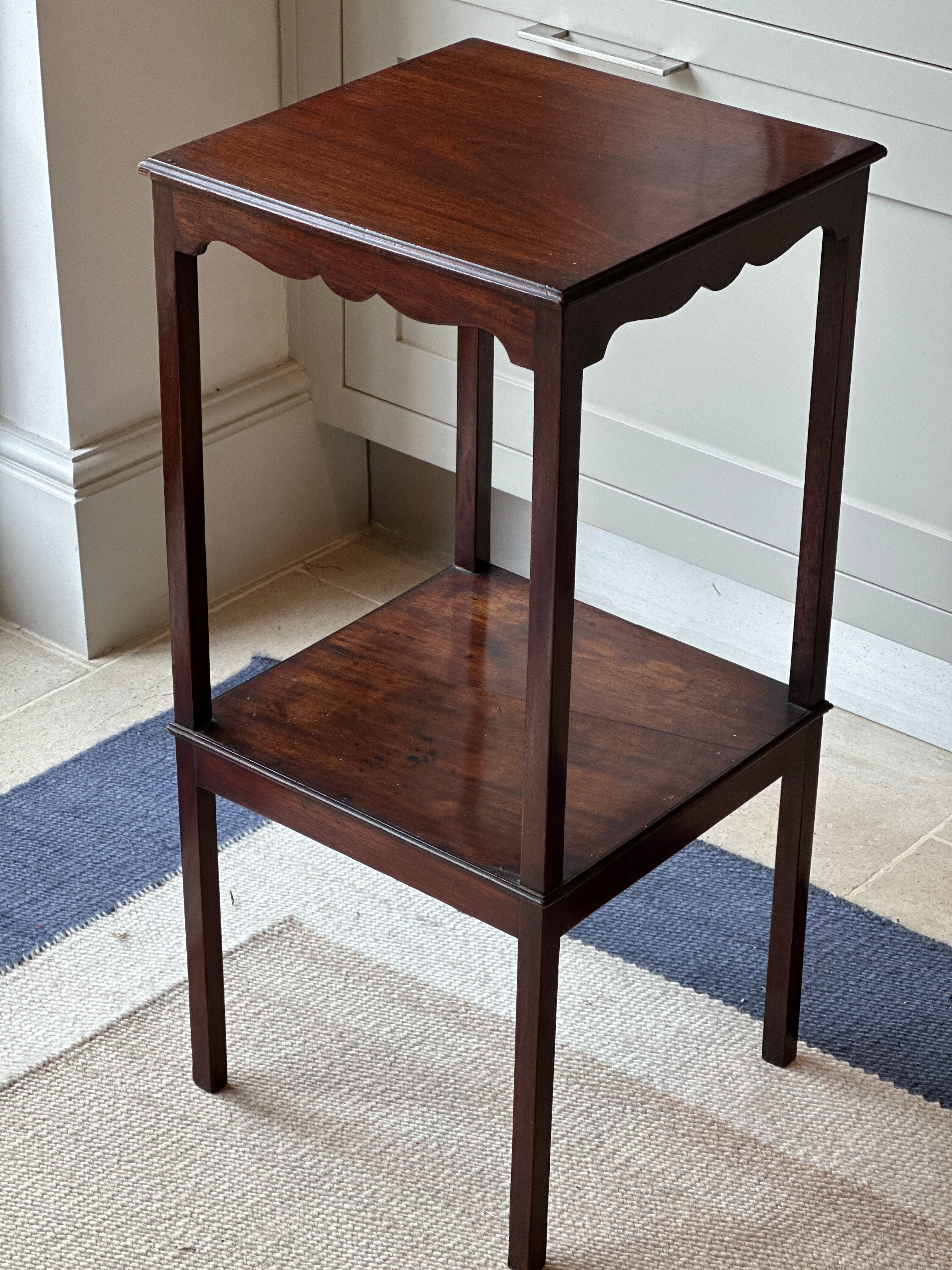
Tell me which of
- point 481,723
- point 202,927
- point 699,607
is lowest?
point 699,607

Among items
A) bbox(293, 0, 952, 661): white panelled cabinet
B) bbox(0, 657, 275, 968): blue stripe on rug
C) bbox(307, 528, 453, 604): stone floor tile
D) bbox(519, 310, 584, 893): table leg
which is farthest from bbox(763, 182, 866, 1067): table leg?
bbox(307, 528, 453, 604): stone floor tile

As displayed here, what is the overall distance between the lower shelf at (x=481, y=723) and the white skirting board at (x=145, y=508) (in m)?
0.74

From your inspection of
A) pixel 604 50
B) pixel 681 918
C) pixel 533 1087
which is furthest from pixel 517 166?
pixel 681 918

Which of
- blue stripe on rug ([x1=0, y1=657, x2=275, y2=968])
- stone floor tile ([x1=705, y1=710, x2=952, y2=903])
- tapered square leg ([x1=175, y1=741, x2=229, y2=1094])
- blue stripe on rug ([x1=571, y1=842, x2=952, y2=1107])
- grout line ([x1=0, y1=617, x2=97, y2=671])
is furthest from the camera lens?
grout line ([x1=0, y1=617, x2=97, y2=671])

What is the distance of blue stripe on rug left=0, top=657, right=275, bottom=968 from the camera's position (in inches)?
70.1

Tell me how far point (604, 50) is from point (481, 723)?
89 centimetres

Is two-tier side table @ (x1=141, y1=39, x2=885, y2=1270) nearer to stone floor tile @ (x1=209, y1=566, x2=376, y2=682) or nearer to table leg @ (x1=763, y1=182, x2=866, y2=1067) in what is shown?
table leg @ (x1=763, y1=182, x2=866, y2=1067)

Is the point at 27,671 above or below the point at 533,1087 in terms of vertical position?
below

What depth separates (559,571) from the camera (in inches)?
43.1

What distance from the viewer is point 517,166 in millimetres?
1184

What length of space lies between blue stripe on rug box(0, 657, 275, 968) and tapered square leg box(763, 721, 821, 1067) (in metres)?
0.65

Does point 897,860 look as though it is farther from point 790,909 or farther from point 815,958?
point 790,909

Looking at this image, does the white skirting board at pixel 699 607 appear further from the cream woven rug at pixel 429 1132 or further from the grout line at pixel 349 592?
the cream woven rug at pixel 429 1132

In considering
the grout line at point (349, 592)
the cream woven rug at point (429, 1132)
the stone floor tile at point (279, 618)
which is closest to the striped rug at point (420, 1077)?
the cream woven rug at point (429, 1132)
